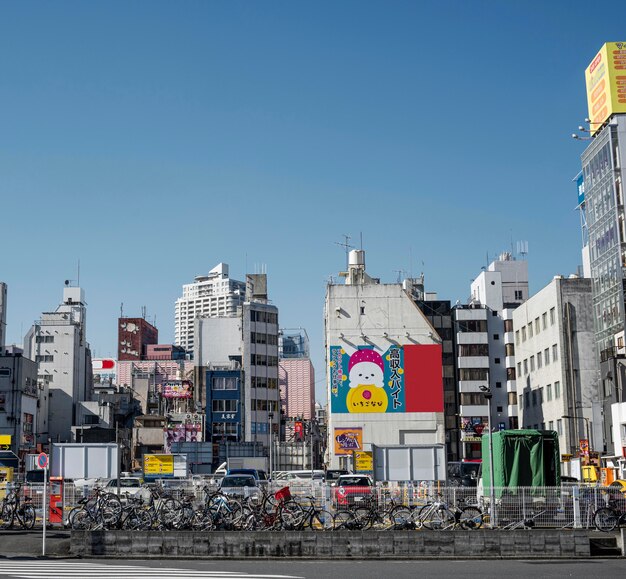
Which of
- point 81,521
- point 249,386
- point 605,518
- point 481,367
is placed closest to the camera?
point 605,518

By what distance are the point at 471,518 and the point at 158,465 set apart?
33.6 m

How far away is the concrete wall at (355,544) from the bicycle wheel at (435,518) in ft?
9.27

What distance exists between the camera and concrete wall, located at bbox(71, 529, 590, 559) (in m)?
25.4

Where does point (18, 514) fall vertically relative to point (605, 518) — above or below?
above

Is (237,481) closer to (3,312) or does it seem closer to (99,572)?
(99,572)

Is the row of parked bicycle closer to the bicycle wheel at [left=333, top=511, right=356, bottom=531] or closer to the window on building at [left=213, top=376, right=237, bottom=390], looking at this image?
the bicycle wheel at [left=333, top=511, right=356, bottom=531]

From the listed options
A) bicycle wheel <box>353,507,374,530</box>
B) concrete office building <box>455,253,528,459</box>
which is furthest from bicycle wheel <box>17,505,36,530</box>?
concrete office building <box>455,253,528,459</box>

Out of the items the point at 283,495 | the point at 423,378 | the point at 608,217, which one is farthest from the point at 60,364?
the point at 283,495

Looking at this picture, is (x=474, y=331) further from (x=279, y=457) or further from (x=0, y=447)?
(x=0, y=447)

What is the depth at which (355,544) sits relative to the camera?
83.4ft

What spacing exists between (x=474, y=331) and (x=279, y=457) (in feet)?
88.7

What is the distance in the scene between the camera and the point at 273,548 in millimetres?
25562

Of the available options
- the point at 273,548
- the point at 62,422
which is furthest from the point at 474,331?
the point at 273,548

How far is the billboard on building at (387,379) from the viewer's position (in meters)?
90.1
